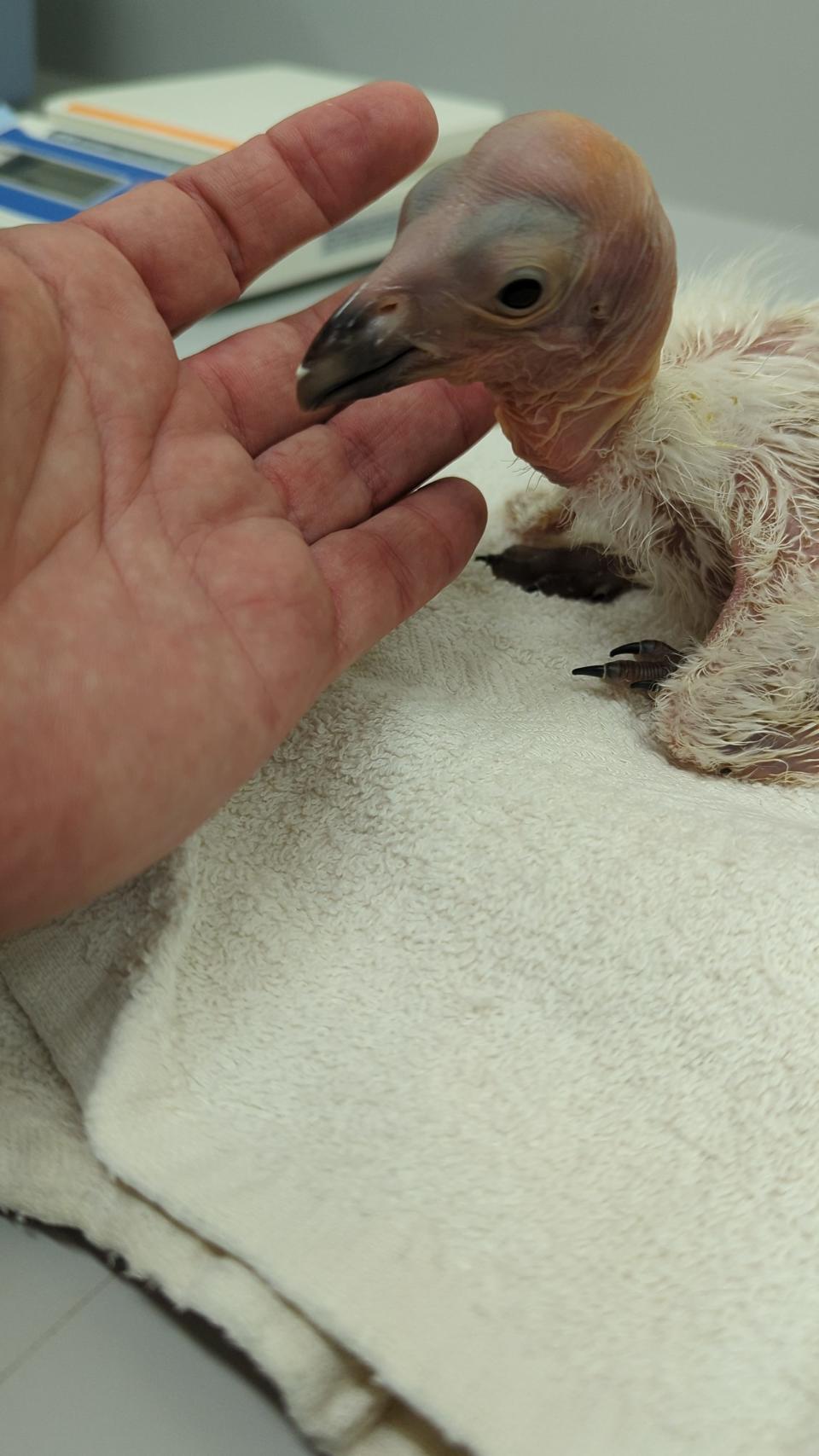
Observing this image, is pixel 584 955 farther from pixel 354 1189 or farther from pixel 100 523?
pixel 100 523

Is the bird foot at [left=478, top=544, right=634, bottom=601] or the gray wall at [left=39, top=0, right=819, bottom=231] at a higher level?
the gray wall at [left=39, top=0, right=819, bottom=231]

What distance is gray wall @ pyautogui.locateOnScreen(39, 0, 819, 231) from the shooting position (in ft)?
4.90

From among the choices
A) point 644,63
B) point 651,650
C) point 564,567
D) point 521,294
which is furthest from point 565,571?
point 644,63

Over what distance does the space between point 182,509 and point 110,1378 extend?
459mm

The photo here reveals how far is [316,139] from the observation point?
31.7 inches

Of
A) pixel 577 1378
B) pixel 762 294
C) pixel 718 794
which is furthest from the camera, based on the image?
pixel 762 294

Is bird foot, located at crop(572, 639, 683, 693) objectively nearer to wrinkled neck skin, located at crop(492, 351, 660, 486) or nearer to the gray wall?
wrinkled neck skin, located at crop(492, 351, 660, 486)

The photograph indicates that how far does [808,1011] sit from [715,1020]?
4 centimetres

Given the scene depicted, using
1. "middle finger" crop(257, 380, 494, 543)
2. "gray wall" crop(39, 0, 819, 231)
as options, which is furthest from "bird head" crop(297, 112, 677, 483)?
"gray wall" crop(39, 0, 819, 231)

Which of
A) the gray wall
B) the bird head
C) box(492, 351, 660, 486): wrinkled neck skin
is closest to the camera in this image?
the bird head

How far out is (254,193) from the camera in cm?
81

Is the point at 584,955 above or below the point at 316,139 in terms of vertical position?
below

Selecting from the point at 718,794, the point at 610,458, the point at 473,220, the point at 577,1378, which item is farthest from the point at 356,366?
the point at 577,1378

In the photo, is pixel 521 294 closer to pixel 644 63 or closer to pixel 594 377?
pixel 594 377
